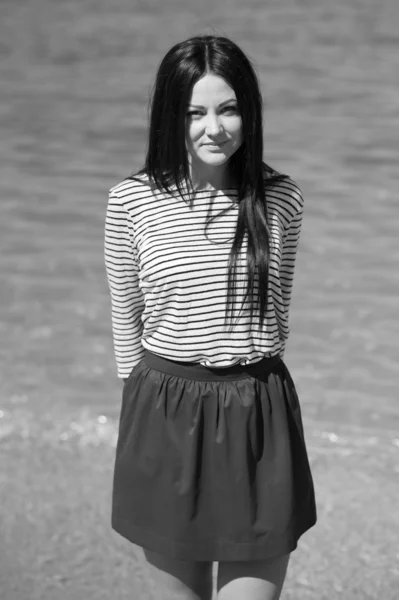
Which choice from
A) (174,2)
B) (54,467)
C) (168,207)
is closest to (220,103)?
(168,207)

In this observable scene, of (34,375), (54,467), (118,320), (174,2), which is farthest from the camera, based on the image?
(174,2)

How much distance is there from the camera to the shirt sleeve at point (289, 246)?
2318mm

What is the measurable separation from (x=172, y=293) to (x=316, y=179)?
4.77 m

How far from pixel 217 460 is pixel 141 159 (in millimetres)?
5278

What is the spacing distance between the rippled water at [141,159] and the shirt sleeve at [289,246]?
2.26 metres

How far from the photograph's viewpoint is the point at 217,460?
2234 mm

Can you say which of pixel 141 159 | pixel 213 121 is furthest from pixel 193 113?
Result: pixel 141 159

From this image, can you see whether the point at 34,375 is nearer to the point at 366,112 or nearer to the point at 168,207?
the point at 168,207

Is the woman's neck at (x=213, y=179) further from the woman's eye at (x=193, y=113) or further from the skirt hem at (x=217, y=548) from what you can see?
the skirt hem at (x=217, y=548)

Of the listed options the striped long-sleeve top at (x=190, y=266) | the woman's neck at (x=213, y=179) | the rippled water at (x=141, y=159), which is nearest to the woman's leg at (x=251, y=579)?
the striped long-sleeve top at (x=190, y=266)

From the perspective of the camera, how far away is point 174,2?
360 inches

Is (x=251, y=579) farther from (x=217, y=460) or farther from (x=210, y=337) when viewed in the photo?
(x=210, y=337)

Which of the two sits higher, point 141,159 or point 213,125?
point 213,125

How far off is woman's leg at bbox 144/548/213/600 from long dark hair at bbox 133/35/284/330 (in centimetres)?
56
